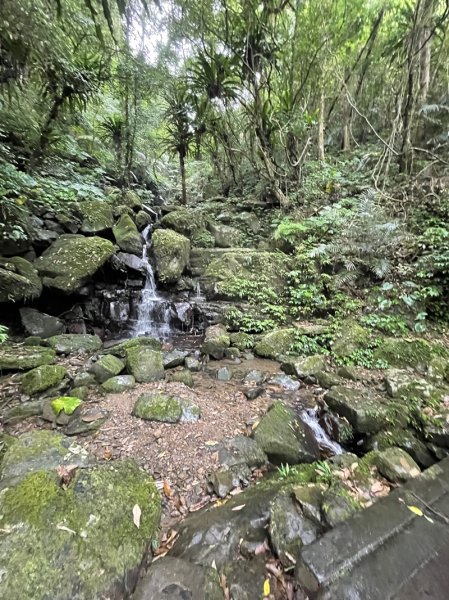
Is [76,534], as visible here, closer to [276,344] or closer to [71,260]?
[276,344]

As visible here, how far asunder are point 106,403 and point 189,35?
8481 millimetres

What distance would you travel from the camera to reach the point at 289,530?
5.08 feet

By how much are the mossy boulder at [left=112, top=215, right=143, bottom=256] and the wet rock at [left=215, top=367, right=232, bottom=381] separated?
401 cm

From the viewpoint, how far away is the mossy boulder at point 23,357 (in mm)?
3512

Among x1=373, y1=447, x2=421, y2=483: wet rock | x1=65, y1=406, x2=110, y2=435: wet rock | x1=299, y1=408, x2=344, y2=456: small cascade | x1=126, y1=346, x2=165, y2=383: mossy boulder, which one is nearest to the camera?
x1=373, y1=447, x2=421, y2=483: wet rock

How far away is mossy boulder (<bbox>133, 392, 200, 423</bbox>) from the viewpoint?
2.90 m

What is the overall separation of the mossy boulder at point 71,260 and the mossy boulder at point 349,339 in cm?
461

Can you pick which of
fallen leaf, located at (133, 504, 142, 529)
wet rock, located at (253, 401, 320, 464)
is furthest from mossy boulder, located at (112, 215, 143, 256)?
fallen leaf, located at (133, 504, 142, 529)

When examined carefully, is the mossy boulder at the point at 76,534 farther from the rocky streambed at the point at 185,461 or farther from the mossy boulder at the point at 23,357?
the mossy boulder at the point at 23,357

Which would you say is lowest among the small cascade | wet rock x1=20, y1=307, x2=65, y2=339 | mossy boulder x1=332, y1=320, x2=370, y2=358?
the small cascade

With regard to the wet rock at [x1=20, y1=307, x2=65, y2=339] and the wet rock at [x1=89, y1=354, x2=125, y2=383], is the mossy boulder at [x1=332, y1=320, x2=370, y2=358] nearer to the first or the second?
the wet rock at [x1=89, y1=354, x2=125, y2=383]

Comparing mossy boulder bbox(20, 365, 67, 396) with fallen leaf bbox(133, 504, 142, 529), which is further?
mossy boulder bbox(20, 365, 67, 396)

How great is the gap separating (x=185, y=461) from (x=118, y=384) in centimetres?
147

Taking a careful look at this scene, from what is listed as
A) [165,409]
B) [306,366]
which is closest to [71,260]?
[165,409]
